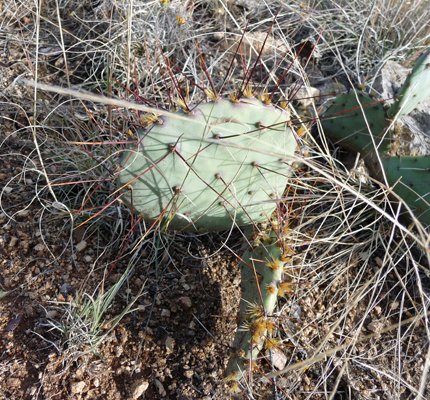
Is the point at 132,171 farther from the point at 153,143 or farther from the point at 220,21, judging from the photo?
the point at 220,21

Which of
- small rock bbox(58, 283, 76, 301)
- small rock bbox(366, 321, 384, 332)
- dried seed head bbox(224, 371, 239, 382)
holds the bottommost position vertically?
small rock bbox(58, 283, 76, 301)

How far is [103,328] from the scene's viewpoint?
43.5 inches

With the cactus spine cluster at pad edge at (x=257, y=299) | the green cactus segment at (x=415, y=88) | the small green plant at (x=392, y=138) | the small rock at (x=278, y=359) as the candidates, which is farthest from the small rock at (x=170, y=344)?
the green cactus segment at (x=415, y=88)

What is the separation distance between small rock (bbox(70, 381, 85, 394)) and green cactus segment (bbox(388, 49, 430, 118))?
1.44m

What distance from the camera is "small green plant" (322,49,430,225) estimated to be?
1348 mm

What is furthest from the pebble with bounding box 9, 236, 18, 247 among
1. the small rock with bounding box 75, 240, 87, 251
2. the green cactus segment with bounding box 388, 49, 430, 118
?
the green cactus segment with bounding box 388, 49, 430, 118

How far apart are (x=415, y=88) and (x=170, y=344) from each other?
128 centimetres

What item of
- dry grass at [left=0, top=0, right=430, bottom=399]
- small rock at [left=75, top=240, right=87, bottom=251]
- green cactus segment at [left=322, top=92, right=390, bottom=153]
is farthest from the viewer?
green cactus segment at [left=322, top=92, right=390, bottom=153]

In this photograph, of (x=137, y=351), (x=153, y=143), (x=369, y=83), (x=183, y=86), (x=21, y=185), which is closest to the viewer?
(x=153, y=143)

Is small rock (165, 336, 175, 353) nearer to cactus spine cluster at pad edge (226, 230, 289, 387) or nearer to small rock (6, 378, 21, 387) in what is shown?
cactus spine cluster at pad edge (226, 230, 289, 387)

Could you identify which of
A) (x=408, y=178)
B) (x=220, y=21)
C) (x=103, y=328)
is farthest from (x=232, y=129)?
(x=220, y=21)

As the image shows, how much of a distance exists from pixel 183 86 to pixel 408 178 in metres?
1.02

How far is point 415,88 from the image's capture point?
136 centimetres

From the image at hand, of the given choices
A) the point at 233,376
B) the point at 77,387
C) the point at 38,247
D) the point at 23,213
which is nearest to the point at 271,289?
the point at 233,376
